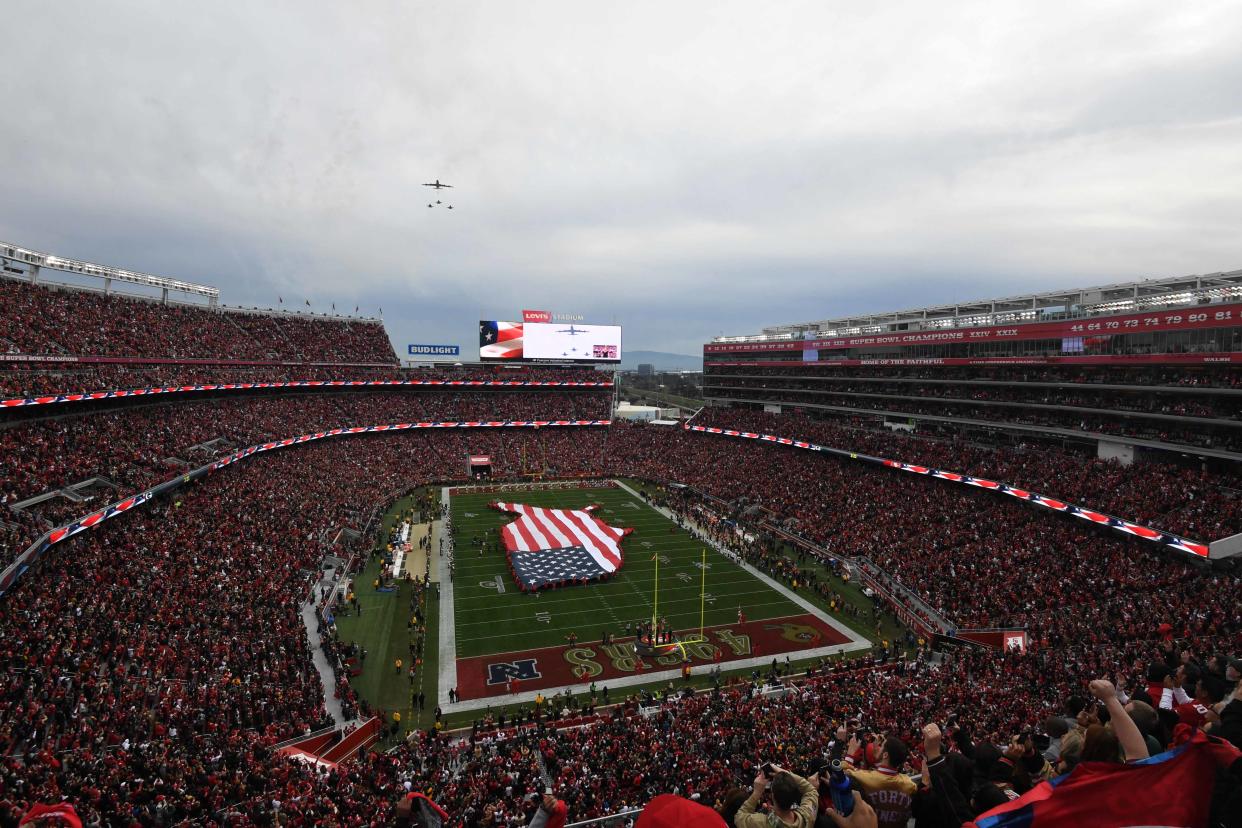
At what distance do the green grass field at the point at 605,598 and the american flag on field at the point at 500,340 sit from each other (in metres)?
30.7

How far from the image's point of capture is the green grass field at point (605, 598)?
26922mm

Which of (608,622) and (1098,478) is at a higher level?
(1098,478)

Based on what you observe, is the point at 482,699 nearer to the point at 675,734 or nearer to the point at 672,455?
the point at 675,734

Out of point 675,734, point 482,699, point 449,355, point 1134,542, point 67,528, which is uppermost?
point 449,355

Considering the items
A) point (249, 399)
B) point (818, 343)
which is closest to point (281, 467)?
point (249, 399)

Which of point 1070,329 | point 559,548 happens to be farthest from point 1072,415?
point 559,548

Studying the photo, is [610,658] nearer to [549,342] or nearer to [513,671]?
[513,671]

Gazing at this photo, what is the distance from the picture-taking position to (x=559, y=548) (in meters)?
35.5

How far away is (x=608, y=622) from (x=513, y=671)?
564 cm

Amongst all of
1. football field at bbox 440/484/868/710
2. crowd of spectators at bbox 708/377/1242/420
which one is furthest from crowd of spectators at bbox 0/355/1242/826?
crowd of spectators at bbox 708/377/1242/420

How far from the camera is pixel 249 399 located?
49.1 m

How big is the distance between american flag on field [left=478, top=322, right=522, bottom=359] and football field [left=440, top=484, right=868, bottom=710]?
32975 millimetres

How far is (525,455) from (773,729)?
45726 mm

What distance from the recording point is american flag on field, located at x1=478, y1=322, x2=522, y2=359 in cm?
6894
